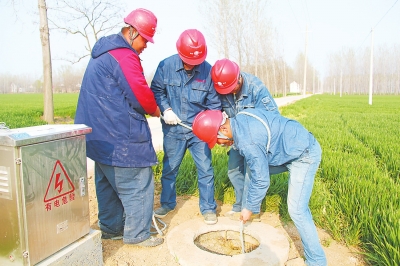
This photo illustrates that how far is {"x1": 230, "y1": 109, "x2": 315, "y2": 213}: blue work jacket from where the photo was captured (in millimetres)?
2295

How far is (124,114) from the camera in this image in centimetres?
259

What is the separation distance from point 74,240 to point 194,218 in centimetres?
150

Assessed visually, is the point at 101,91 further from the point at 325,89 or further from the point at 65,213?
the point at 325,89

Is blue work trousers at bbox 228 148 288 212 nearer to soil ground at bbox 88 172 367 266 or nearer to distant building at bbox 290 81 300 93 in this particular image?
soil ground at bbox 88 172 367 266

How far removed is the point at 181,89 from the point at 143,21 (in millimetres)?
884

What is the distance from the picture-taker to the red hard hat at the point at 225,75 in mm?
3168

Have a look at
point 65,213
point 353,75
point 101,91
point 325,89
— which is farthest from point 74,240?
point 325,89

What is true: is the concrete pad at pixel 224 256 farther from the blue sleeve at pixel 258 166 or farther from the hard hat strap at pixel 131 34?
the hard hat strap at pixel 131 34

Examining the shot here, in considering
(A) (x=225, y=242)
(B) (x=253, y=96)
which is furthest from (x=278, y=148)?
(A) (x=225, y=242)

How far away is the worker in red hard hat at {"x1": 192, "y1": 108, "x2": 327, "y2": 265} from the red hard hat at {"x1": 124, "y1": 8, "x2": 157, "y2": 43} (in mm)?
780

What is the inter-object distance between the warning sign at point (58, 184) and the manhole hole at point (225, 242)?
144 centimetres

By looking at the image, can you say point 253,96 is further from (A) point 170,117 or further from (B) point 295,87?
(B) point 295,87

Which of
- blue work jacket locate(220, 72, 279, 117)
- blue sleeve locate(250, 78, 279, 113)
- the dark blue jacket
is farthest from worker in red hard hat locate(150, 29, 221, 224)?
the dark blue jacket

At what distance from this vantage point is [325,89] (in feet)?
363
